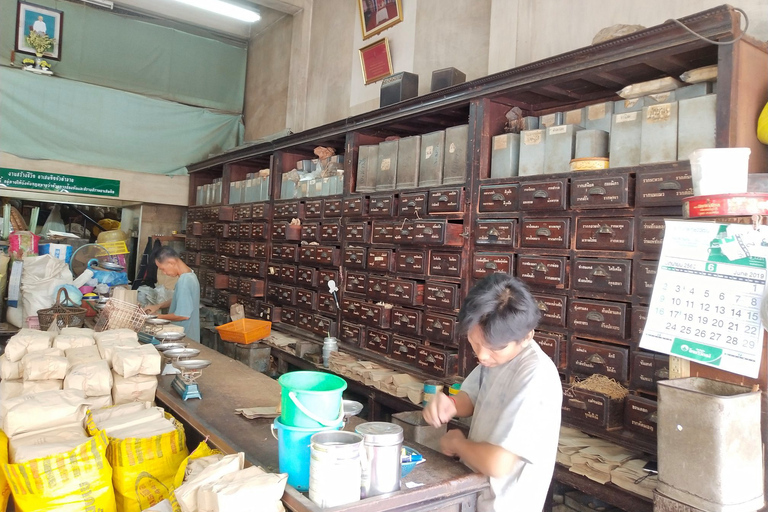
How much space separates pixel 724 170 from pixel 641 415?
141 cm

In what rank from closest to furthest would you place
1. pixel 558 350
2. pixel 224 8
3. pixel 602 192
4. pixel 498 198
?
pixel 602 192 < pixel 558 350 < pixel 498 198 < pixel 224 8

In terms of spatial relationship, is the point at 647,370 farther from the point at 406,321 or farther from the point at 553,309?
the point at 406,321

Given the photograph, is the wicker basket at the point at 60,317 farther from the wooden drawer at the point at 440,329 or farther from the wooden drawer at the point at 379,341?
the wooden drawer at the point at 440,329

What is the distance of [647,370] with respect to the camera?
2.78 m

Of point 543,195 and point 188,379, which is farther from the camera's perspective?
point 543,195

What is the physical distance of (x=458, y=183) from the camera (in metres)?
3.89

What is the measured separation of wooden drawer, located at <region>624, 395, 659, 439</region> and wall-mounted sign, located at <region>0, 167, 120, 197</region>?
7801mm

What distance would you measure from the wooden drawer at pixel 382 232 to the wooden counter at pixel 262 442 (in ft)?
5.67

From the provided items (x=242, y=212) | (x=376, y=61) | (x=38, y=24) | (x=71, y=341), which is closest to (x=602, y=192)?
(x=71, y=341)

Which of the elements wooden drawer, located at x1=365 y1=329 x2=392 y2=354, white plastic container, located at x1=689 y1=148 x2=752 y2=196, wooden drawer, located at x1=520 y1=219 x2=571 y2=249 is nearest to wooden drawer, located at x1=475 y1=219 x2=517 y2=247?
wooden drawer, located at x1=520 y1=219 x2=571 y2=249

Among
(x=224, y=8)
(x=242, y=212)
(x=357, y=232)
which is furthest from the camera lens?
(x=224, y=8)

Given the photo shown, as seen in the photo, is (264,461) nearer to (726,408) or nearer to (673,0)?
(726,408)

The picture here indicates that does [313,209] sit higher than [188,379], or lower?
higher

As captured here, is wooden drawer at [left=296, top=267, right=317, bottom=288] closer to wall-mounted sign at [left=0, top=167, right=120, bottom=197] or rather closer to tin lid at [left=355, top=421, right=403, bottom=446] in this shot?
tin lid at [left=355, top=421, right=403, bottom=446]
